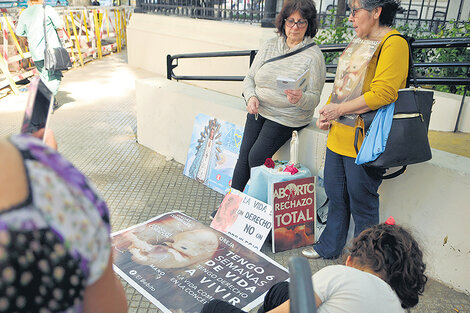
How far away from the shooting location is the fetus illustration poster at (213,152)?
146 inches

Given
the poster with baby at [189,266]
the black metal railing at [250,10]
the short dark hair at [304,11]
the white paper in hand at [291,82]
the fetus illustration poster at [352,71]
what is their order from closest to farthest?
1. the fetus illustration poster at [352,71]
2. the poster with baby at [189,266]
3. the white paper in hand at [291,82]
4. the short dark hair at [304,11]
5. the black metal railing at [250,10]

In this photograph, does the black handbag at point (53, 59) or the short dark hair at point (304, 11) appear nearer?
the short dark hair at point (304, 11)

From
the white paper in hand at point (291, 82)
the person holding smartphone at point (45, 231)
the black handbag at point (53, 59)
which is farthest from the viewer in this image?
the black handbag at point (53, 59)

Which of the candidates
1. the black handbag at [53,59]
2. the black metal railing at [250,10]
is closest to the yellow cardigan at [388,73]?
the black metal railing at [250,10]

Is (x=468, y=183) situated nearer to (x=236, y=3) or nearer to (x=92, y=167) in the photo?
(x=92, y=167)

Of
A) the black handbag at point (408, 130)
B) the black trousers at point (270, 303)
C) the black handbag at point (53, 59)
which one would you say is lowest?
the black trousers at point (270, 303)

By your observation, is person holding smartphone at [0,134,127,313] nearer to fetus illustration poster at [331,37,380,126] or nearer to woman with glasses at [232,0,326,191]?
fetus illustration poster at [331,37,380,126]

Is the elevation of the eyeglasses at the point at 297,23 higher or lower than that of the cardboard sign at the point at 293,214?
higher

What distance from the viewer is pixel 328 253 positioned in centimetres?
280

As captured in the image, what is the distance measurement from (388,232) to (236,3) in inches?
240

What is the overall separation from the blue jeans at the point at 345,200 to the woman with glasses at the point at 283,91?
1.42 ft

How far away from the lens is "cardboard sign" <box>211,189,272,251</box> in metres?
2.90

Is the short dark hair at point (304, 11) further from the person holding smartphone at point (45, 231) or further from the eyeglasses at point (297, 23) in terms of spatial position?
the person holding smartphone at point (45, 231)

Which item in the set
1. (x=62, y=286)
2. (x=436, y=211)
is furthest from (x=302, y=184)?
(x=62, y=286)
